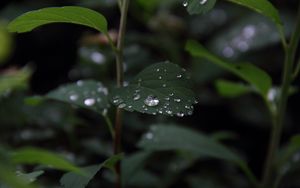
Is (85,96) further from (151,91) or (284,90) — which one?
(284,90)

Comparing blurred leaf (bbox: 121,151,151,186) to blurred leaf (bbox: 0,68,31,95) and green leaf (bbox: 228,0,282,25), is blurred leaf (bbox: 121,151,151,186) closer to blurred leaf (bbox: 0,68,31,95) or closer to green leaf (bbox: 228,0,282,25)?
blurred leaf (bbox: 0,68,31,95)

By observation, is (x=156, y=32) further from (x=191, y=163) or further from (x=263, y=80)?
(x=263, y=80)

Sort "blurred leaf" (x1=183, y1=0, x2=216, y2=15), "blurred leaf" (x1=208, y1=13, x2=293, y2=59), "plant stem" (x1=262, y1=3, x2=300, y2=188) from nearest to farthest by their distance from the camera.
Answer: "blurred leaf" (x1=183, y1=0, x2=216, y2=15) < "plant stem" (x1=262, y1=3, x2=300, y2=188) < "blurred leaf" (x1=208, y1=13, x2=293, y2=59)

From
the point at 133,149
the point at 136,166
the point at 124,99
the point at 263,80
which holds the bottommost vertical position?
the point at 133,149

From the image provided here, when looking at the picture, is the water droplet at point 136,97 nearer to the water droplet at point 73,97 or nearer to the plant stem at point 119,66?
the plant stem at point 119,66

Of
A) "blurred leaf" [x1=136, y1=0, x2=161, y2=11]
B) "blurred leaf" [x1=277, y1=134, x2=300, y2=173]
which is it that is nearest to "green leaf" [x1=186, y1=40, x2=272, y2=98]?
"blurred leaf" [x1=277, y1=134, x2=300, y2=173]

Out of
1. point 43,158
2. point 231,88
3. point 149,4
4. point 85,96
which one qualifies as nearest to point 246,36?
point 149,4

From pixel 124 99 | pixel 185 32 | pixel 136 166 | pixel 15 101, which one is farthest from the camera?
pixel 185 32

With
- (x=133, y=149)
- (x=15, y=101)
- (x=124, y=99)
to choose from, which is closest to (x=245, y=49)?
(x=133, y=149)
